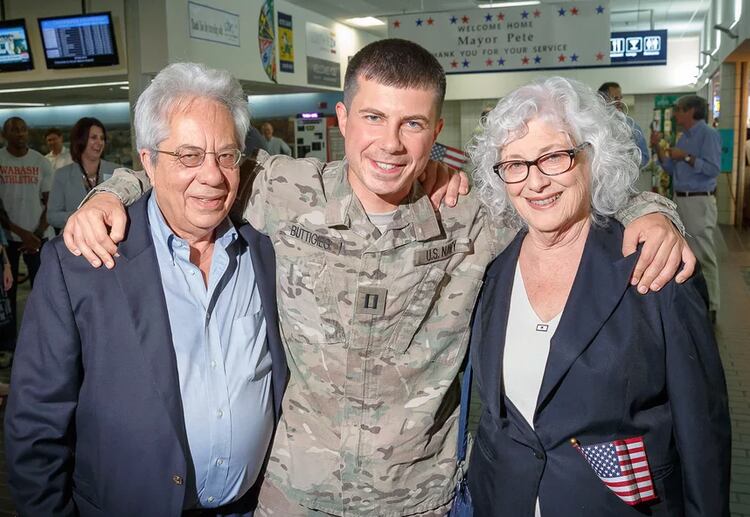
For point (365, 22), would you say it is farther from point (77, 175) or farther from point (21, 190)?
point (77, 175)

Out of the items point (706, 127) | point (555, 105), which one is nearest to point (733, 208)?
point (706, 127)

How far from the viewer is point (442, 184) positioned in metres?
2.15

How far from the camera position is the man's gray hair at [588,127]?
70.6 inches

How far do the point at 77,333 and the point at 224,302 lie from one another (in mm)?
377

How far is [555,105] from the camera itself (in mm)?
1812

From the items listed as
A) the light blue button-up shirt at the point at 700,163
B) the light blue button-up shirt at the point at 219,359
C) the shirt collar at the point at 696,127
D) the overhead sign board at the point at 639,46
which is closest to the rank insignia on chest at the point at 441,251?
the light blue button-up shirt at the point at 219,359

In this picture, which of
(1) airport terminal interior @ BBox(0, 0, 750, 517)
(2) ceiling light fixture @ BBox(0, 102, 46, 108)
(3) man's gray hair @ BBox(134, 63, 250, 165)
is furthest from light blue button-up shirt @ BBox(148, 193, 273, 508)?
(2) ceiling light fixture @ BBox(0, 102, 46, 108)

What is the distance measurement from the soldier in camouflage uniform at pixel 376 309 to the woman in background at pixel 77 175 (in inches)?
148

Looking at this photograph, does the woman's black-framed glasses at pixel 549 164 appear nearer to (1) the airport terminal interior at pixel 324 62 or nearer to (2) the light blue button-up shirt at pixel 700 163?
(1) the airport terminal interior at pixel 324 62

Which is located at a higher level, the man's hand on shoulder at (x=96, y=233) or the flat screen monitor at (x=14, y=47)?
the flat screen monitor at (x=14, y=47)

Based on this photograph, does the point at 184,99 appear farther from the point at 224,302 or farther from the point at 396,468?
the point at 396,468

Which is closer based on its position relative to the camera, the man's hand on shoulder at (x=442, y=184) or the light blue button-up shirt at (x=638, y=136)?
the light blue button-up shirt at (x=638, y=136)

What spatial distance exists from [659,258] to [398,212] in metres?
0.72

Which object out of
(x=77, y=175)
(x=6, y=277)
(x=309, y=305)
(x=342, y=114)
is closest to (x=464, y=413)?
(x=309, y=305)
